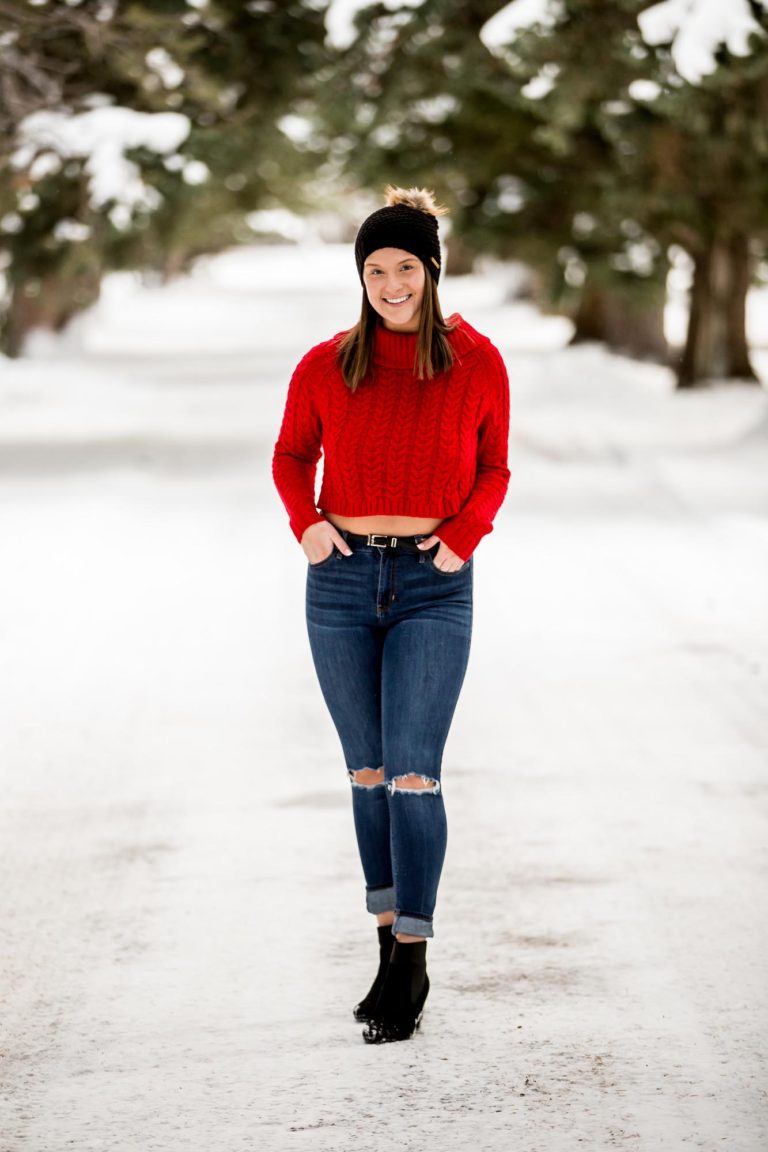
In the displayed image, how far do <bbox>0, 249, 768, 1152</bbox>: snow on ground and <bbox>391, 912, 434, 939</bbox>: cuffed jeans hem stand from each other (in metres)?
0.26

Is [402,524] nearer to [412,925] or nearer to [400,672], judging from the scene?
[400,672]

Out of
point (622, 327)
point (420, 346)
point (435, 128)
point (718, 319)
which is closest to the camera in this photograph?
point (420, 346)

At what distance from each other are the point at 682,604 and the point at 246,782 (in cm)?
406

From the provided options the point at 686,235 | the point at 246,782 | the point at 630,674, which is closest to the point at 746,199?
the point at 686,235

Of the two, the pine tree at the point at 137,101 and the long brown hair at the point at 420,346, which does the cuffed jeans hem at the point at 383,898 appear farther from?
the pine tree at the point at 137,101

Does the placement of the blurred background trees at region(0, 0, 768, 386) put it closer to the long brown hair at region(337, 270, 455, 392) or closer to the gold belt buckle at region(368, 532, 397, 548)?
the long brown hair at region(337, 270, 455, 392)

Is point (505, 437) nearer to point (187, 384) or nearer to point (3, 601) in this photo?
point (3, 601)

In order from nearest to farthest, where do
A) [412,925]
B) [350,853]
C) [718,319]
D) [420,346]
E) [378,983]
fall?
[420,346], [412,925], [378,983], [350,853], [718,319]

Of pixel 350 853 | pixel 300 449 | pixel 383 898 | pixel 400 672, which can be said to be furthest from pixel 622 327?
pixel 400 672

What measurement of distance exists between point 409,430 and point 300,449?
13.8 inches

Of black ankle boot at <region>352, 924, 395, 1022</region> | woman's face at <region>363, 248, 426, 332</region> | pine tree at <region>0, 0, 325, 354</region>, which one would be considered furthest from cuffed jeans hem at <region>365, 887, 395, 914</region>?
pine tree at <region>0, 0, 325, 354</region>

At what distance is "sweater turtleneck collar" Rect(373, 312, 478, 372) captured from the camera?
427 cm

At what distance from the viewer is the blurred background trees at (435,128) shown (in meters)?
16.2

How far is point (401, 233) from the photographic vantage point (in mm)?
4297
